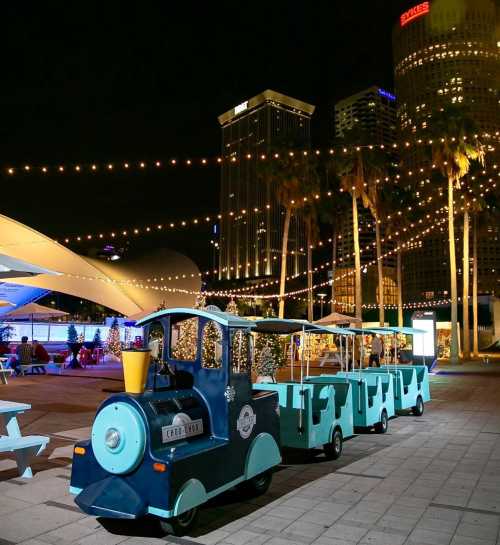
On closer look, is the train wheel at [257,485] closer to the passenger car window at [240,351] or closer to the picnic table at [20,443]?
the passenger car window at [240,351]

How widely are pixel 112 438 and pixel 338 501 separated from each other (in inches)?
101

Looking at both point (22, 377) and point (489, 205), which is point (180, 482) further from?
point (489, 205)

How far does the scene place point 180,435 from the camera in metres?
4.89

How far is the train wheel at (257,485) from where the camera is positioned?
5.77m

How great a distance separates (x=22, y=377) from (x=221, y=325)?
1541 cm

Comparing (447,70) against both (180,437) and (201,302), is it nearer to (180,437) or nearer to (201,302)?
(201,302)

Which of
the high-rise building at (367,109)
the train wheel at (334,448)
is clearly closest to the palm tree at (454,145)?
the train wheel at (334,448)

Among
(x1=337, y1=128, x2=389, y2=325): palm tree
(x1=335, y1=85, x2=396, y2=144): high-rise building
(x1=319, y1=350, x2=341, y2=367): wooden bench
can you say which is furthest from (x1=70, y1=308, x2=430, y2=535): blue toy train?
(x1=335, y1=85, x2=396, y2=144): high-rise building

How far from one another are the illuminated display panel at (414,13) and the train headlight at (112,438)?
11703 cm

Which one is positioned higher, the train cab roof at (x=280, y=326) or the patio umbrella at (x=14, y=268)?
the patio umbrella at (x=14, y=268)

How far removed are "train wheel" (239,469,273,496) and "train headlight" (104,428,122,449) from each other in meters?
1.84

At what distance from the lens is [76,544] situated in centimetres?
441

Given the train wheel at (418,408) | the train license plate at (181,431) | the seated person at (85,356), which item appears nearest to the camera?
the train license plate at (181,431)

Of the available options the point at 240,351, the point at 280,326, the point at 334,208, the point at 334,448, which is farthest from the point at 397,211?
the point at 240,351
